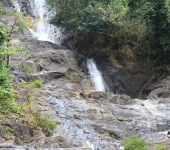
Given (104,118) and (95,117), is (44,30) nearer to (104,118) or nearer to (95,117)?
(95,117)

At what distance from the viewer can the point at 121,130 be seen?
14102 mm

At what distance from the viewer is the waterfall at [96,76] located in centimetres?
2417

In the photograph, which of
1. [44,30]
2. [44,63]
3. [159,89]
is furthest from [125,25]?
[44,30]

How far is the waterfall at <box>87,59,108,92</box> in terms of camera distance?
24166 millimetres

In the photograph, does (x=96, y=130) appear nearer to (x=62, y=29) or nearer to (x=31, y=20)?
(x=62, y=29)

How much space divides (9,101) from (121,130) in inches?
242

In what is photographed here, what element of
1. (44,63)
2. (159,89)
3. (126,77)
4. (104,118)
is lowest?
(104,118)

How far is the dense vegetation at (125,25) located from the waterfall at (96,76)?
5.33 feet

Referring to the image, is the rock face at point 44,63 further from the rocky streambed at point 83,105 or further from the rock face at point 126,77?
the rock face at point 126,77

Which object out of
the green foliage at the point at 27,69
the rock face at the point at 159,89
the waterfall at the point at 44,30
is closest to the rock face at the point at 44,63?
the green foliage at the point at 27,69

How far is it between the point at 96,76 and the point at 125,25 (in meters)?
4.87

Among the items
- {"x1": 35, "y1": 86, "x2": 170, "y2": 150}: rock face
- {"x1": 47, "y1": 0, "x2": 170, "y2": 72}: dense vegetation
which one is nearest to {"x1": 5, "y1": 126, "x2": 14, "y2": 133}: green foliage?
{"x1": 35, "y1": 86, "x2": 170, "y2": 150}: rock face

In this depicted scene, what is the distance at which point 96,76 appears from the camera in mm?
25188

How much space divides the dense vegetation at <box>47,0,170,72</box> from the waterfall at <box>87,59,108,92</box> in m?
1.62
